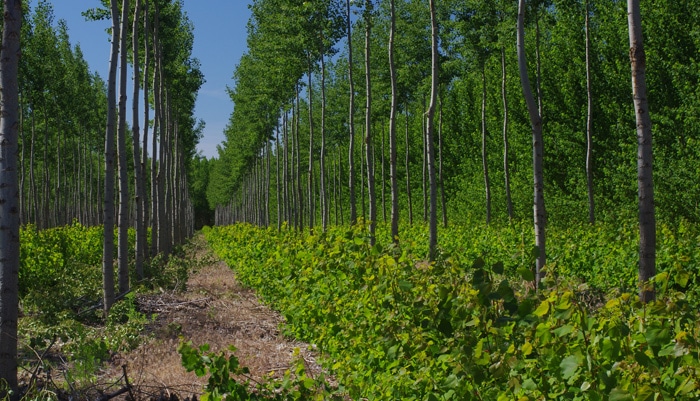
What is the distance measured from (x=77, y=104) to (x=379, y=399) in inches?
1326

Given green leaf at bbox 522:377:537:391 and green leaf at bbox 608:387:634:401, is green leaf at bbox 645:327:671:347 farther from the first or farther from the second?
green leaf at bbox 522:377:537:391

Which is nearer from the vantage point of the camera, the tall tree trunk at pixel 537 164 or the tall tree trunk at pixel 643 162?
the tall tree trunk at pixel 643 162

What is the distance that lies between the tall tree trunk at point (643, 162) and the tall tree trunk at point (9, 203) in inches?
237

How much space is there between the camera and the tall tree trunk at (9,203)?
464cm

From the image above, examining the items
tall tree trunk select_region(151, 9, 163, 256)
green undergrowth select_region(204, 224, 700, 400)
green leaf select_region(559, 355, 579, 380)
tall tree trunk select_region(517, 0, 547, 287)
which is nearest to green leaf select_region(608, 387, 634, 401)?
green undergrowth select_region(204, 224, 700, 400)

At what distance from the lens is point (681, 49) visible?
16.8 metres

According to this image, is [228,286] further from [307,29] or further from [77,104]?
[77,104]

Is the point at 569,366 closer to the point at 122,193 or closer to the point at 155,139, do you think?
the point at 122,193

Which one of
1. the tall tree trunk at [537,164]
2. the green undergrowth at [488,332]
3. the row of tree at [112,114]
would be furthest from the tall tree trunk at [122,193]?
the tall tree trunk at [537,164]

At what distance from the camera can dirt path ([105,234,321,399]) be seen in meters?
5.43

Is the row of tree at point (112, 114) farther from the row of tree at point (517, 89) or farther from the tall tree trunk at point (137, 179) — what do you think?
the row of tree at point (517, 89)

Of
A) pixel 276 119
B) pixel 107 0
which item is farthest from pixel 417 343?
pixel 276 119

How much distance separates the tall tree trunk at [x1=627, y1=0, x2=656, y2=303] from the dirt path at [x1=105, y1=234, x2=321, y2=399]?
374 centimetres

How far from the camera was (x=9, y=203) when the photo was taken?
15.6 feet
